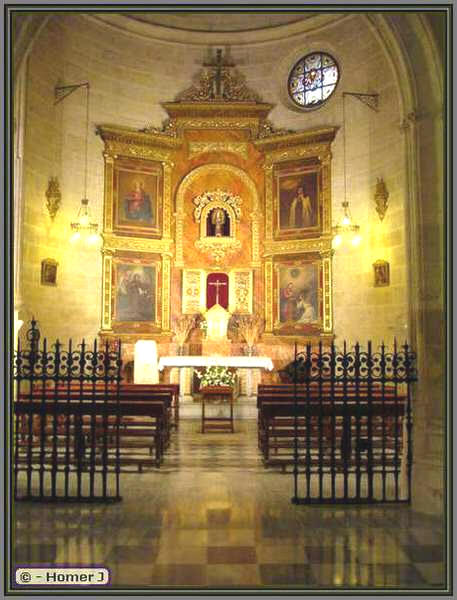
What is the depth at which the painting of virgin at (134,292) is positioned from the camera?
1730cm

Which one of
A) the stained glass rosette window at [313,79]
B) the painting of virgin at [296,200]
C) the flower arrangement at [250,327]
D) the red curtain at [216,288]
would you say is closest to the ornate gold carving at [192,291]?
the red curtain at [216,288]

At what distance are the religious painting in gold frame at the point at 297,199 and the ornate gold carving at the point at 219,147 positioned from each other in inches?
46.7

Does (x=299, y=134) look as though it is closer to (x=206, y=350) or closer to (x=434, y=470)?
(x=206, y=350)

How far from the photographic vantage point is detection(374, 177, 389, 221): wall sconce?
50.8ft

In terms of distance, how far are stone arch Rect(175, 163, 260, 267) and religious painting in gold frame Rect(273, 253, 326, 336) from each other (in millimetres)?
980

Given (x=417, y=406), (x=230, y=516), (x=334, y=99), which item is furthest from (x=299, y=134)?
(x=230, y=516)

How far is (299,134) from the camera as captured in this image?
1738 centimetres

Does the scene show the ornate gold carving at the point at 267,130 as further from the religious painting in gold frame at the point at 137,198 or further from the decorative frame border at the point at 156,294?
the decorative frame border at the point at 156,294

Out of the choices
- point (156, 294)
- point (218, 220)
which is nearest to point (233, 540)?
point (156, 294)

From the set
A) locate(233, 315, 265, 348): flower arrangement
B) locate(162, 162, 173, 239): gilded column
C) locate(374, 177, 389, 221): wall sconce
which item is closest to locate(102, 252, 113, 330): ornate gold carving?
locate(162, 162, 173, 239): gilded column

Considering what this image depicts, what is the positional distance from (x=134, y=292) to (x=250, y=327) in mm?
3533

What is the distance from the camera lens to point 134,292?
17.5 meters

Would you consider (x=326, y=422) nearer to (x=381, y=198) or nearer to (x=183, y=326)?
(x=381, y=198)

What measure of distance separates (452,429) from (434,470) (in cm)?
196
